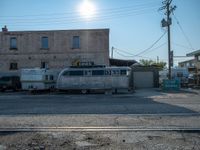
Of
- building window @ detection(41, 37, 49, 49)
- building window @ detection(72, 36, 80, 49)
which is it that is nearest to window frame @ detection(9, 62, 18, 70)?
building window @ detection(41, 37, 49, 49)

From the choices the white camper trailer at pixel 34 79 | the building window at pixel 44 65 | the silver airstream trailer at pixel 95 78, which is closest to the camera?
the silver airstream trailer at pixel 95 78

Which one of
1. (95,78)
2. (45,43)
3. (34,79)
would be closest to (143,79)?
(95,78)

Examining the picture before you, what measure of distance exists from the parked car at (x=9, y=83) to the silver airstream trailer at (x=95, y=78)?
742 centimetres

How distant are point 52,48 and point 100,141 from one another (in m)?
36.8

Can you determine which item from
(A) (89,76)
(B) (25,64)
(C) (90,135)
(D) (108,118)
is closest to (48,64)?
(B) (25,64)

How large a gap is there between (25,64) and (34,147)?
37686 mm

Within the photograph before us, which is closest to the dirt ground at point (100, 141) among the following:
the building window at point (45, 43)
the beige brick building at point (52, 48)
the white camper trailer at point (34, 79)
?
the white camper trailer at point (34, 79)

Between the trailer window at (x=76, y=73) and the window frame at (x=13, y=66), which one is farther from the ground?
the window frame at (x=13, y=66)

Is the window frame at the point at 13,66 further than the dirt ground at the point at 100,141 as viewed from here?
Yes

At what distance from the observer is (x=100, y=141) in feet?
28.5

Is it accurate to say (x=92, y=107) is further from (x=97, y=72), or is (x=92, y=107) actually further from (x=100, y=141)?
(x=97, y=72)

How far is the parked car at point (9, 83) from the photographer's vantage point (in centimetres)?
3738

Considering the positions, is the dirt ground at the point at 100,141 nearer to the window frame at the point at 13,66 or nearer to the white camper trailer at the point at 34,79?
the white camper trailer at the point at 34,79

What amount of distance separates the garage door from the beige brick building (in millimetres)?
4693
